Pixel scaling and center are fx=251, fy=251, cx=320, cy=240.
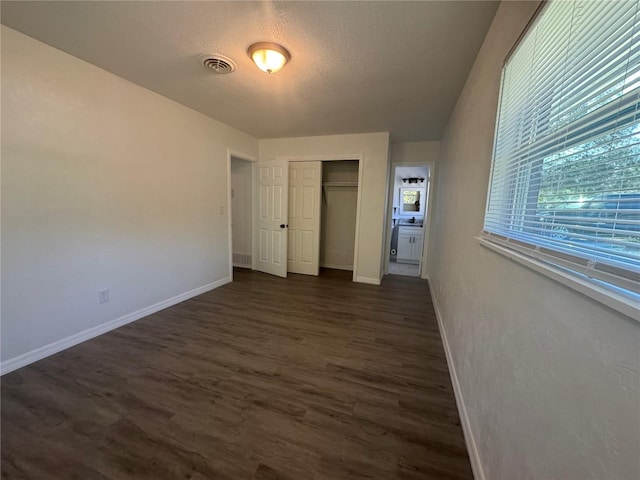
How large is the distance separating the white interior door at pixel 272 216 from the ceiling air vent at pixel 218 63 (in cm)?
206

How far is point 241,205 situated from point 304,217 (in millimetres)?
1279

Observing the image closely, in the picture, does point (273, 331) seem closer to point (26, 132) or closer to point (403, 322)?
point (403, 322)

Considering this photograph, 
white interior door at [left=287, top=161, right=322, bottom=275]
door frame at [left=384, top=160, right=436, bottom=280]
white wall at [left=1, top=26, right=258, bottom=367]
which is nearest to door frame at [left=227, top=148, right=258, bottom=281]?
white wall at [left=1, top=26, right=258, bottom=367]

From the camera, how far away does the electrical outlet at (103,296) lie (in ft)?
7.82

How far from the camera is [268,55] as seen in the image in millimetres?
1898

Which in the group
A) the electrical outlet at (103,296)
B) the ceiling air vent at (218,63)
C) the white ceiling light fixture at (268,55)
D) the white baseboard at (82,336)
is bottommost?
the white baseboard at (82,336)

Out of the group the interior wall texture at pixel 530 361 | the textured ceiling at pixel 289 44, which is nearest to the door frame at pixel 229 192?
the textured ceiling at pixel 289 44

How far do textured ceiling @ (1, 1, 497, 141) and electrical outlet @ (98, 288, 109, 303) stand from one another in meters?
2.04

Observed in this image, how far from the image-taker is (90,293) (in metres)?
2.31

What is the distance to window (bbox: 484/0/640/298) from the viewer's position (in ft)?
1.80

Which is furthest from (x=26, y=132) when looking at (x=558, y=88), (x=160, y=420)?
(x=558, y=88)

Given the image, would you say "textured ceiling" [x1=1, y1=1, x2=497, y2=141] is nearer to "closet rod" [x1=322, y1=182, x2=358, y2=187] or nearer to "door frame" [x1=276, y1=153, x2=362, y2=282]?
"door frame" [x1=276, y1=153, x2=362, y2=282]

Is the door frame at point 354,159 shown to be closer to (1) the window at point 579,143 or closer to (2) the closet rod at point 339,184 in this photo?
(2) the closet rod at point 339,184

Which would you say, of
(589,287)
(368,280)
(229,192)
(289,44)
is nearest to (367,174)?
(368,280)
